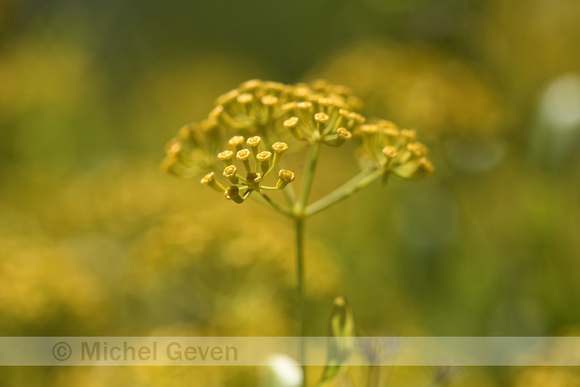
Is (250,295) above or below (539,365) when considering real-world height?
above

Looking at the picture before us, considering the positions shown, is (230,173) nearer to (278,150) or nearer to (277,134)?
(278,150)

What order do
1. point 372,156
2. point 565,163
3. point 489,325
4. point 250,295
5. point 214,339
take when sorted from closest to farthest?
point 372,156 → point 214,339 → point 250,295 → point 489,325 → point 565,163

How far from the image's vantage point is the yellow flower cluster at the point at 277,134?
3.93 feet

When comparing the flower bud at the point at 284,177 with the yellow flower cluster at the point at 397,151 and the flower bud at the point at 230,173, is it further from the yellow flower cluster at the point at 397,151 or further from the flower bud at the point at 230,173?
the yellow flower cluster at the point at 397,151

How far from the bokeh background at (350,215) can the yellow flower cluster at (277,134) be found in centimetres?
59

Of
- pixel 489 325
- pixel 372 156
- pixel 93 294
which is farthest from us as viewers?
pixel 489 325

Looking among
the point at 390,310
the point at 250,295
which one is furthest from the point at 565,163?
the point at 250,295

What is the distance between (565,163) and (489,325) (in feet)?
2.52

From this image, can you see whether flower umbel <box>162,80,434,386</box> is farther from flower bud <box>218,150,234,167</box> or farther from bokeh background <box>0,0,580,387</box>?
bokeh background <box>0,0,580,387</box>

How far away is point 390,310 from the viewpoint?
2.38m

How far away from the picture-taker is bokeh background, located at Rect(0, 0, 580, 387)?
199cm

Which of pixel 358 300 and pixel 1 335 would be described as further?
pixel 358 300

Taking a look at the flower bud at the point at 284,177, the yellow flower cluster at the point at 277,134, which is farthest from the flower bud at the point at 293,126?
the flower bud at the point at 284,177

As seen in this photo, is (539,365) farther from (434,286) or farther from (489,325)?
(434,286)
